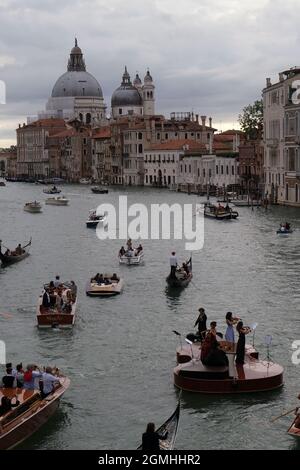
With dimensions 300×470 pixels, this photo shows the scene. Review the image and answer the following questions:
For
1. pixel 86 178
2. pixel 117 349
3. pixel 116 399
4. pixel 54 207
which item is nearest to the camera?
pixel 116 399

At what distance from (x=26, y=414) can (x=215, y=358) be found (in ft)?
10.5

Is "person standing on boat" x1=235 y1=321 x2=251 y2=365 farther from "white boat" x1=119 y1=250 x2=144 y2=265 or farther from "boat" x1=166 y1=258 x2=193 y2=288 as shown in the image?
"white boat" x1=119 y1=250 x2=144 y2=265

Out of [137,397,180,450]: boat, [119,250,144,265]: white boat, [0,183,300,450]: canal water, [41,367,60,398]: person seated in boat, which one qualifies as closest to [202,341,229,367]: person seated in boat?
[0,183,300,450]: canal water

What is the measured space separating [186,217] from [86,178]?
65.4m

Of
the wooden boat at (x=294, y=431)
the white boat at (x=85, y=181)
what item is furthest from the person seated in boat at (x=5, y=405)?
the white boat at (x=85, y=181)

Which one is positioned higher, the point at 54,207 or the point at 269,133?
the point at 269,133

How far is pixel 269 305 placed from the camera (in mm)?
21219

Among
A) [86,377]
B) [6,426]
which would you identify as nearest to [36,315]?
[86,377]

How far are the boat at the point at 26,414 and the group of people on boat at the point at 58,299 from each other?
18.7ft

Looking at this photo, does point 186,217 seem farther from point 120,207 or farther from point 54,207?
point 54,207

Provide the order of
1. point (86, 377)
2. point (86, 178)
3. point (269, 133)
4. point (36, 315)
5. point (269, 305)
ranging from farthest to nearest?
point (86, 178) < point (269, 133) < point (269, 305) < point (36, 315) < point (86, 377)

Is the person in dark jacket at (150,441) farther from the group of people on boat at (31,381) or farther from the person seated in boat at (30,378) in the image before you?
the person seated in boat at (30,378)

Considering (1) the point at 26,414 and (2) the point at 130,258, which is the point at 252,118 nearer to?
(2) the point at 130,258
